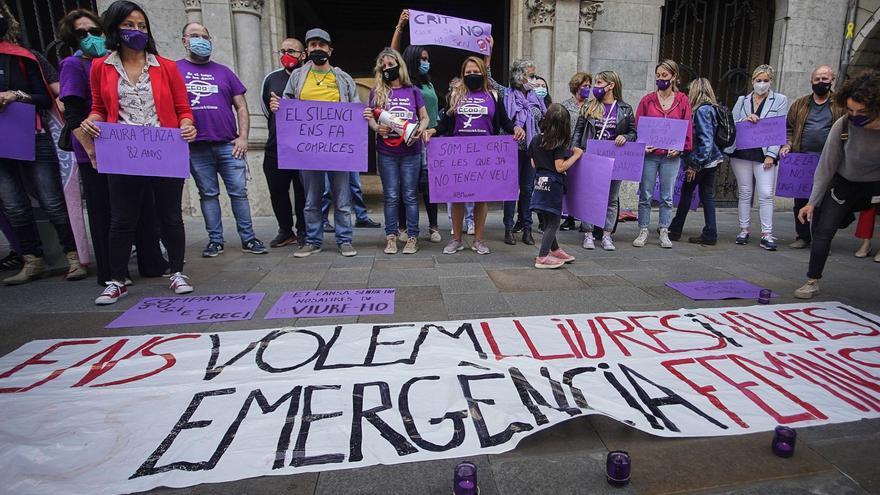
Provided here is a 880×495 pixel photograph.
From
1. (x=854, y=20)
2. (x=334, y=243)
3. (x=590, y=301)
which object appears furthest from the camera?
(x=854, y=20)

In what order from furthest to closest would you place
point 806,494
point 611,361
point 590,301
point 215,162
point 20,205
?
point 215,162, point 20,205, point 590,301, point 611,361, point 806,494

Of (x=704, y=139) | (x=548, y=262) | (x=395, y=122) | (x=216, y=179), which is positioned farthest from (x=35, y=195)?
(x=704, y=139)

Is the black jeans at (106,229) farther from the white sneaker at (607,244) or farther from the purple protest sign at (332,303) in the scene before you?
the white sneaker at (607,244)

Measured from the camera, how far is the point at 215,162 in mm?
4719

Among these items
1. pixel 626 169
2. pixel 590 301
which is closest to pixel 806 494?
pixel 590 301

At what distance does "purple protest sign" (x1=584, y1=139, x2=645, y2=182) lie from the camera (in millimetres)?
5121

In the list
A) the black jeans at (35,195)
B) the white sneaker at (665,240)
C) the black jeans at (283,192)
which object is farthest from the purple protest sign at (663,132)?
the black jeans at (35,195)

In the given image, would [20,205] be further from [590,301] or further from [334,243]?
[590,301]

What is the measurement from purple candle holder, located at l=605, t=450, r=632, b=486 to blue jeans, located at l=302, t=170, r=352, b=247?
3669mm

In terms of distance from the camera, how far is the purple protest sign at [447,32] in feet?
14.5

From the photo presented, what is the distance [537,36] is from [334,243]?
5.06m

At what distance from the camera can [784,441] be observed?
5.67ft

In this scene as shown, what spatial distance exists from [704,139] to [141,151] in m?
5.35

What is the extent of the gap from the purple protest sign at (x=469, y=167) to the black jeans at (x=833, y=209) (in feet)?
8.18
